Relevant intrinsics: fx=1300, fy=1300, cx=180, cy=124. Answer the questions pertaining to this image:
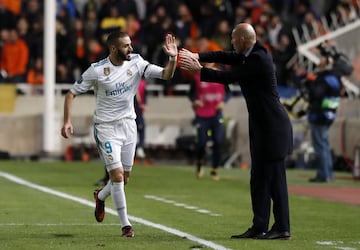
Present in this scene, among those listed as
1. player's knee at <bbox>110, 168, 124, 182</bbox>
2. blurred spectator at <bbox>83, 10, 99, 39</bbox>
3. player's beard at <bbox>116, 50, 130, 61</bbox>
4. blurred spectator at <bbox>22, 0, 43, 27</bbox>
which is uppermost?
blurred spectator at <bbox>22, 0, 43, 27</bbox>

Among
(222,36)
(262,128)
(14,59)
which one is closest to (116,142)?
(262,128)

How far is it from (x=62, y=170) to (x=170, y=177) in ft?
7.60

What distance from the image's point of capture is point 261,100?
42.9 ft

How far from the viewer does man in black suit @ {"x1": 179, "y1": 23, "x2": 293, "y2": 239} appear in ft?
42.4

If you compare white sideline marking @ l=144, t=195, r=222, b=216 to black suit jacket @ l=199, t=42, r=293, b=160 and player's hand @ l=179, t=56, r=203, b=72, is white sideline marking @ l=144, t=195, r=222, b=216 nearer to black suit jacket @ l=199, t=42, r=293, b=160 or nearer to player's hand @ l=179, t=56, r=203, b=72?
black suit jacket @ l=199, t=42, r=293, b=160

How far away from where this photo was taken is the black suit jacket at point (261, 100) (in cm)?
1292

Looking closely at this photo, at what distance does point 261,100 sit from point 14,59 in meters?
17.0

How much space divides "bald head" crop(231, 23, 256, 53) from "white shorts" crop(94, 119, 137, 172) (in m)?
1.50

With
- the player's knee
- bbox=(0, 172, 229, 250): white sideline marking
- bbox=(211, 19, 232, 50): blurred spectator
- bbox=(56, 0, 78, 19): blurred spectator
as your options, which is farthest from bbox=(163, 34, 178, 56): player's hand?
bbox=(56, 0, 78, 19): blurred spectator

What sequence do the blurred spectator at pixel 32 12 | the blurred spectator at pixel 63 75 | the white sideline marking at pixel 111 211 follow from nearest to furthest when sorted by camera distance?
the white sideline marking at pixel 111 211 → the blurred spectator at pixel 63 75 → the blurred spectator at pixel 32 12

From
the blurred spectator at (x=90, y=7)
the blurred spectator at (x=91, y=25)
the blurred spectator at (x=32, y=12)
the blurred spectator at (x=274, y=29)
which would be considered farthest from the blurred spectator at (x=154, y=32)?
the blurred spectator at (x=32, y=12)

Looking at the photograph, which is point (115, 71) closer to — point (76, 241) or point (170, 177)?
point (76, 241)

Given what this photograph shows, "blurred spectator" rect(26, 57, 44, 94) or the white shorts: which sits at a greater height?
"blurred spectator" rect(26, 57, 44, 94)

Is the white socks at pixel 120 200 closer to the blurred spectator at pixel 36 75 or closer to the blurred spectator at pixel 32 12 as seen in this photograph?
the blurred spectator at pixel 36 75
